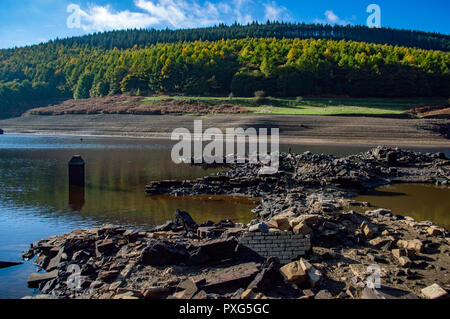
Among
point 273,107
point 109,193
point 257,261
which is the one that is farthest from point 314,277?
point 273,107

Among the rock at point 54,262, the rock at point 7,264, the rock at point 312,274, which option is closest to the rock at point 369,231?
the rock at point 312,274

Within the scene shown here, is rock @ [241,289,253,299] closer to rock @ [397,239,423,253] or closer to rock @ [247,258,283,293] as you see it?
rock @ [247,258,283,293]

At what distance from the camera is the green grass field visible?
59.1 metres

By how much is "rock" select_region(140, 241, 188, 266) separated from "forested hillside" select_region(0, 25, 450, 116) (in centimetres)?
7473

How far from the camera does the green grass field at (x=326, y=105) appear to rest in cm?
5909

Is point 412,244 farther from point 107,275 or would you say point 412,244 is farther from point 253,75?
point 253,75

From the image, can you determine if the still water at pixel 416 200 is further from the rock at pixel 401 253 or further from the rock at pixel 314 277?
the rock at pixel 314 277

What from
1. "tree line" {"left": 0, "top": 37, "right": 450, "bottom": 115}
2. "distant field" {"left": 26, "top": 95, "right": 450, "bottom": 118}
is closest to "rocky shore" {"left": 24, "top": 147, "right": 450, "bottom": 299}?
"distant field" {"left": 26, "top": 95, "right": 450, "bottom": 118}

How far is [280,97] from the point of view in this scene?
77500 mm

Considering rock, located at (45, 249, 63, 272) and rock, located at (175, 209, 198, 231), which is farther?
rock, located at (175, 209, 198, 231)

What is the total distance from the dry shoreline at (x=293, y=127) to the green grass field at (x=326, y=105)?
666cm

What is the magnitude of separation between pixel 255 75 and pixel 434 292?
7943 centimetres
